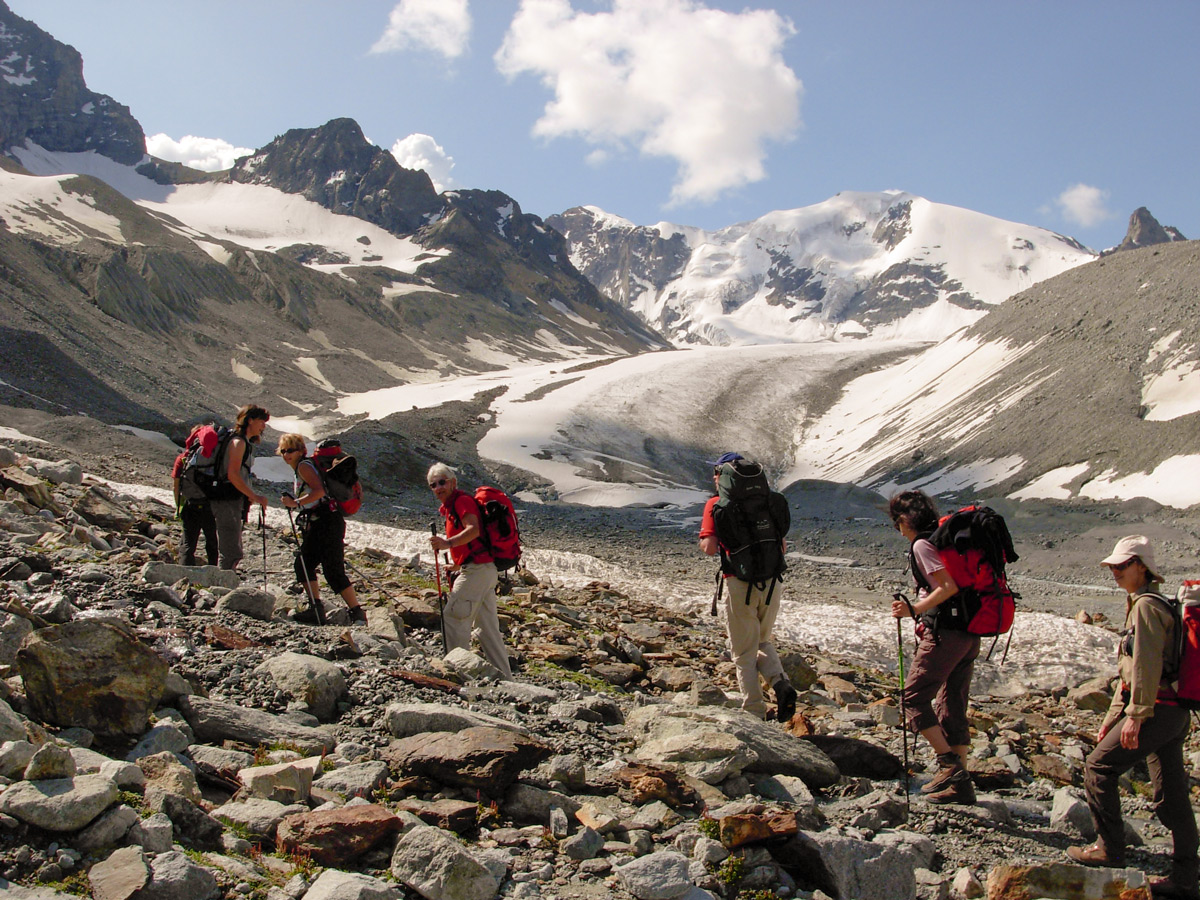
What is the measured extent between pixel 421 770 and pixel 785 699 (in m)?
3.81

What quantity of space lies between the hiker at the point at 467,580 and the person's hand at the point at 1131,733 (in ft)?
16.9

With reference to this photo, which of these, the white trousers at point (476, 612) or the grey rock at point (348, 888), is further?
the white trousers at point (476, 612)

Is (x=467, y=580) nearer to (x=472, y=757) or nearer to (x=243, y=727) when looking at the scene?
(x=243, y=727)

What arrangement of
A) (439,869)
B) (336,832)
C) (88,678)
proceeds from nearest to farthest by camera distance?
(439,869) < (336,832) < (88,678)

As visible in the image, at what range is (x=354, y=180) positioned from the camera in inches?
7579

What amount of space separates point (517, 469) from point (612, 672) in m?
35.2

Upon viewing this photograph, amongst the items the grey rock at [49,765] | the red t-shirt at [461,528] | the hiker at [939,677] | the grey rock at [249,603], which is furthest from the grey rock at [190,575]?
the hiker at [939,677]

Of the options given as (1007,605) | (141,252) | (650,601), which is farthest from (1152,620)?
(141,252)

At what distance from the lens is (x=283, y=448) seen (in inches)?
357

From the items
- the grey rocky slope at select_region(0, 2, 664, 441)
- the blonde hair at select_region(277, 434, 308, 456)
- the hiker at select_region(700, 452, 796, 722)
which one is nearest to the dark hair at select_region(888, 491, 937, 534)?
the hiker at select_region(700, 452, 796, 722)

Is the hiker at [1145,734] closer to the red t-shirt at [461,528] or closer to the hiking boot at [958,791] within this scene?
the hiking boot at [958,791]

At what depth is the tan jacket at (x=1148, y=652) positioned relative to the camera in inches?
197

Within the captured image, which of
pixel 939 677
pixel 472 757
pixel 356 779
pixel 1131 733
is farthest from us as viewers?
pixel 939 677

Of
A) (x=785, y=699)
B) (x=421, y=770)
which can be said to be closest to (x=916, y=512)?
(x=785, y=699)
